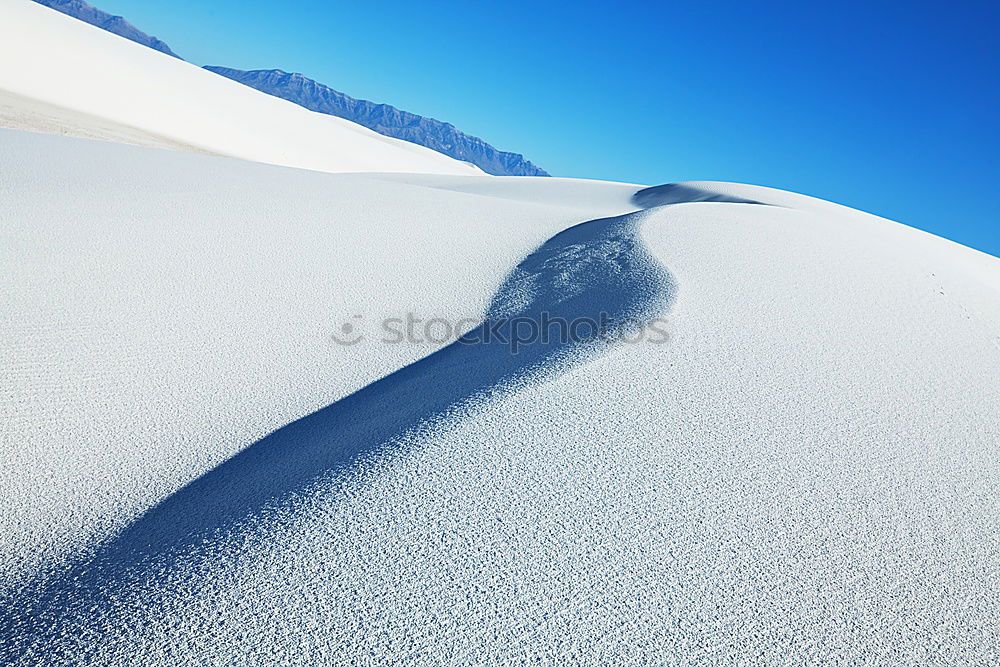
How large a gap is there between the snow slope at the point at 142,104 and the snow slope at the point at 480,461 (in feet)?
34.5

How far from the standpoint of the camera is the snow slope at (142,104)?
14445 millimetres

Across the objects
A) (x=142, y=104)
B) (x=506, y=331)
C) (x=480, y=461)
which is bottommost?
(x=480, y=461)

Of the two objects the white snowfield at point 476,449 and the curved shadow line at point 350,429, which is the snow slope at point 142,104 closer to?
the white snowfield at point 476,449

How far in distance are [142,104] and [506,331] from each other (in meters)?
→ 19.7

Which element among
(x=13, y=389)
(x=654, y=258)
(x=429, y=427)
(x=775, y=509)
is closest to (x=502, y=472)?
(x=429, y=427)

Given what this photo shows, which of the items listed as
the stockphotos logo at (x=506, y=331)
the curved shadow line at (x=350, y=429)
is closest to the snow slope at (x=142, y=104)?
the stockphotos logo at (x=506, y=331)

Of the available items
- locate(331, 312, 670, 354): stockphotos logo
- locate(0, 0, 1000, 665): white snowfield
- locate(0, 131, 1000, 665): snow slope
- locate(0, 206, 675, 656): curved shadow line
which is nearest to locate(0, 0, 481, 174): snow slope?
locate(0, 0, 1000, 665): white snowfield

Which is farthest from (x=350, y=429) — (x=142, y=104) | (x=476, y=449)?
(x=142, y=104)

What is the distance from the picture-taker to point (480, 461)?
1842 millimetres

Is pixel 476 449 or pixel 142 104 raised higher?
pixel 142 104

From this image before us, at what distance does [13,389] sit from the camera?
223 centimetres

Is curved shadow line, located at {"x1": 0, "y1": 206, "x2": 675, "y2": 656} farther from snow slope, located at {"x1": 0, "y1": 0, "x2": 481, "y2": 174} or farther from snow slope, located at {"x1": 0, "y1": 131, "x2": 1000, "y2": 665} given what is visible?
snow slope, located at {"x1": 0, "y1": 0, "x2": 481, "y2": 174}

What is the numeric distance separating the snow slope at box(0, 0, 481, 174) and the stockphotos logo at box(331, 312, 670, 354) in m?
10.9

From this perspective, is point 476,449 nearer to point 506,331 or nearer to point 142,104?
point 506,331
